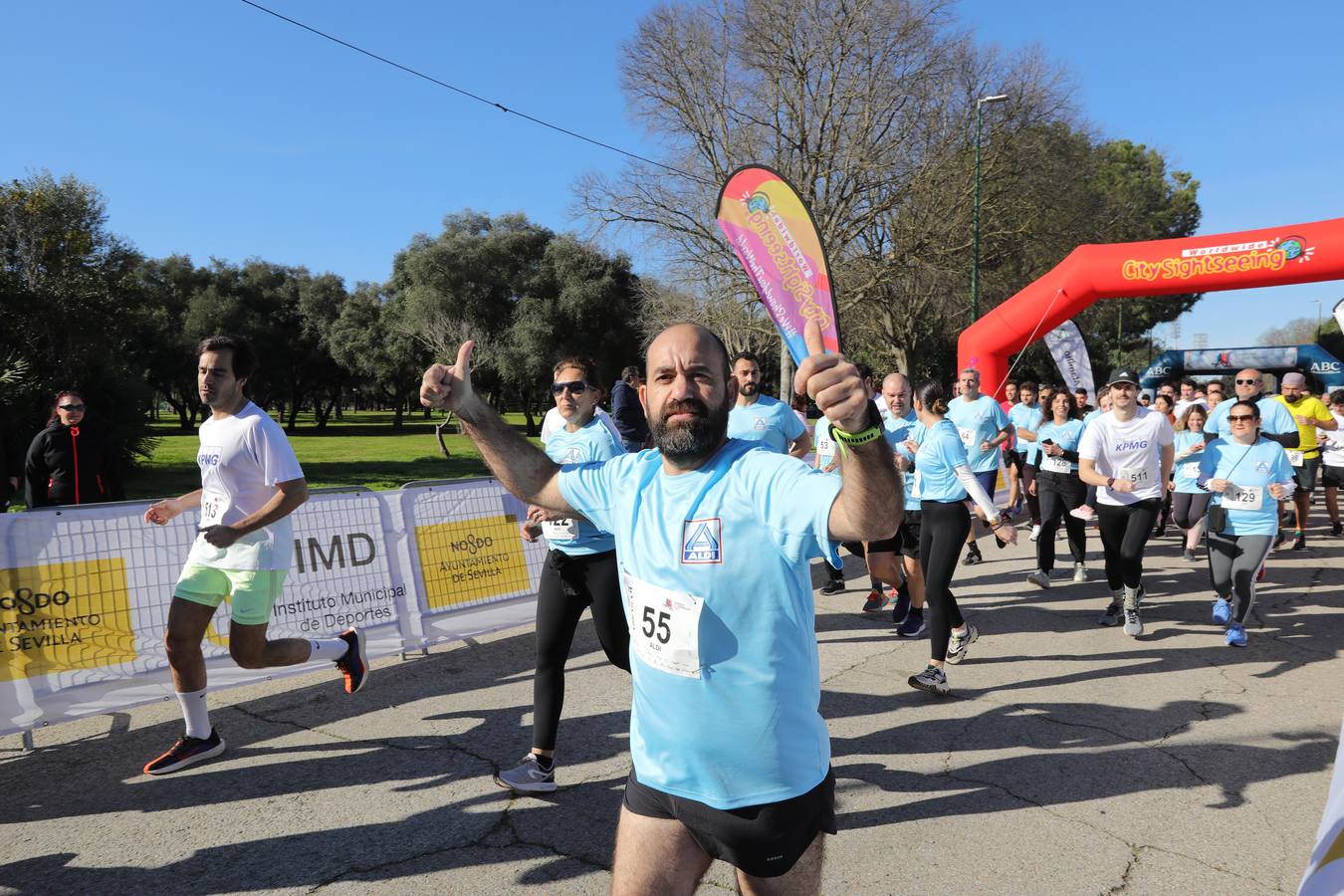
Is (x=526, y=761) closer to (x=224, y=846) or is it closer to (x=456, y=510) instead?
(x=224, y=846)

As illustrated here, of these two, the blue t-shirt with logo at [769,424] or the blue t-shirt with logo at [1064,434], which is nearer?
the blue t-shirt with logo at [769,424]

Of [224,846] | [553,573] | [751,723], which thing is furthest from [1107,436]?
[224,846]

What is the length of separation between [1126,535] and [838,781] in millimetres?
3752

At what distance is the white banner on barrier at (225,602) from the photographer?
4.48 meters

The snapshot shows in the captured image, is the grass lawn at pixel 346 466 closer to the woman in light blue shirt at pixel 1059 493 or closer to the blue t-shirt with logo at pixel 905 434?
the blue t-shirt with logo at pixel 905 434

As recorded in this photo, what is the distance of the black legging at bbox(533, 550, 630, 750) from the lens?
146 inches

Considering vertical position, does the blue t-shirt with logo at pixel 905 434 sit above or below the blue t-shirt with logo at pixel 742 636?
above

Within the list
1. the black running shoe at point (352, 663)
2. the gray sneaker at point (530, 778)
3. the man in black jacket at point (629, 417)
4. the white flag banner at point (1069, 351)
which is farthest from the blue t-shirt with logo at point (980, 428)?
the white flag banner at point (1069, 351)

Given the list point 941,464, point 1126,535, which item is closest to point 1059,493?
point 1126,535

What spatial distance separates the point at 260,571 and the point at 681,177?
75.0ft

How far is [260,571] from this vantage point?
A: 3.94 metres

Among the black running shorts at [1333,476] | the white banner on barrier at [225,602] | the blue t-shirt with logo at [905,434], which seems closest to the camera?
the white banner on barrier at [225,602]

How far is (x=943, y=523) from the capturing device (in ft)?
17.8

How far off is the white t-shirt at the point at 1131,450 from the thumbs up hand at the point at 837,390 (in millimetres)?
5581
